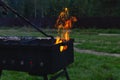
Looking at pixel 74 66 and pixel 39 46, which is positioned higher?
pixel 39 46

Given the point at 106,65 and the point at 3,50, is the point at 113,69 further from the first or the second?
the point at 3,50

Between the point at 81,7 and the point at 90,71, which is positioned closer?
the point at 90,71

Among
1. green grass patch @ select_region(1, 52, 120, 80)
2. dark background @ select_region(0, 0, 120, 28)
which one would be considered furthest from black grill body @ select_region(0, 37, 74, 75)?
dark background @ select_region(0, 0, 120, 28)

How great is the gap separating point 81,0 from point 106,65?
35.1m

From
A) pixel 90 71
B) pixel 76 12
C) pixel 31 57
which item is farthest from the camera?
pixel 76 12

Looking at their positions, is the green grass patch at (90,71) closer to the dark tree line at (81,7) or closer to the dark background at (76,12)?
the dark background at (76,12)

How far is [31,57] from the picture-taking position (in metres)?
5.93

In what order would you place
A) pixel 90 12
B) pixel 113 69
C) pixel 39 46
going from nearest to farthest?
pixel 39 46 < pixel 113 69 < pixel 90 12

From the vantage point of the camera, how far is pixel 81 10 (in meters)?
42.9

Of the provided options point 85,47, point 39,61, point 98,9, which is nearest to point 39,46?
point 39,61

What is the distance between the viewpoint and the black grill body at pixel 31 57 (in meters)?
5.80

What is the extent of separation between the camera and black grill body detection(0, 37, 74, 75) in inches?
228

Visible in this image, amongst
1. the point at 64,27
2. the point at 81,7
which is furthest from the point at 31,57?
the point at 81,7

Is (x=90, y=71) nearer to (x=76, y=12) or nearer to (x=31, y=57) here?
(x=31, y=57)
